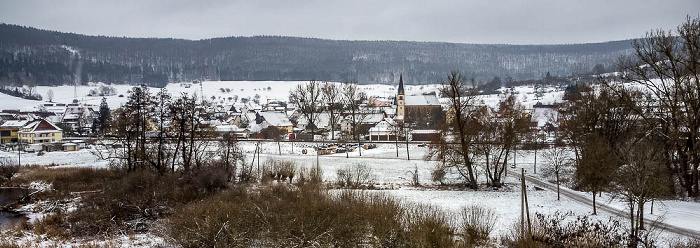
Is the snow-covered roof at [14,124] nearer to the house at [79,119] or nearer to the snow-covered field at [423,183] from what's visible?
the house at [79,119]

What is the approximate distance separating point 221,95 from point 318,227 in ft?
576

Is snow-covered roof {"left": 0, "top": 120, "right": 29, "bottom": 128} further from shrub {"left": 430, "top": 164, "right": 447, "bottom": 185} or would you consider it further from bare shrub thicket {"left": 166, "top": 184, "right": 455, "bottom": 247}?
shrub {"left": 430, "top": 164, "right": 447, "bottom": 185}

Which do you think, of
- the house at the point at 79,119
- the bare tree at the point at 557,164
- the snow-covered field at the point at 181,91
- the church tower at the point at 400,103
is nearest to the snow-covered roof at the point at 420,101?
the church tower at the point at 400,103

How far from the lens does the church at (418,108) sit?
277 ft

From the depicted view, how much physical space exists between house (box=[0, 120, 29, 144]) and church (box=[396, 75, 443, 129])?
218 ft

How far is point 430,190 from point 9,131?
72507 mm

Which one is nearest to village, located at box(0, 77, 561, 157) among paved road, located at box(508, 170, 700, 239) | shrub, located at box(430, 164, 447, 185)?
shrub, located at box(430, 164, 447, 185)

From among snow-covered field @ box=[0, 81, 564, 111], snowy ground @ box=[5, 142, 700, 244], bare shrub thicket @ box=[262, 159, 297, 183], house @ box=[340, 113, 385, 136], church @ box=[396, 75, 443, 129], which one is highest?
snow-covered field @ box=[0, 81, 564, 111]

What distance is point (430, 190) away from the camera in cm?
2736

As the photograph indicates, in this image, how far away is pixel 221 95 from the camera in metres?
181

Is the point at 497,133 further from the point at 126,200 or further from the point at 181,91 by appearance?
the point at 181,91

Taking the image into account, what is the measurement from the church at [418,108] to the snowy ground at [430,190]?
31.3 m

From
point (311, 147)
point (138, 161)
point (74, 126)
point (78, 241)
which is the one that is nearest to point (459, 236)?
point (78, 241)

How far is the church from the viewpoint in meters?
84.4
